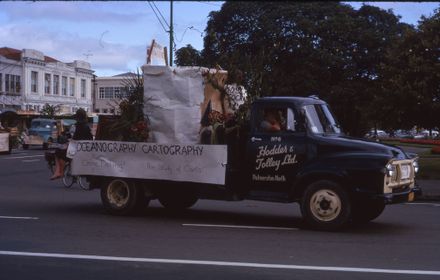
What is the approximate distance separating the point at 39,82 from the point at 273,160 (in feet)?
189

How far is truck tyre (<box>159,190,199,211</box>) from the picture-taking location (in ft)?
38.6

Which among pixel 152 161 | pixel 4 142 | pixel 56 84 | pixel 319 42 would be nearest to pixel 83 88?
pixel 56 84

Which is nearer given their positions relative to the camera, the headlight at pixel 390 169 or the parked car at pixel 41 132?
the headlight at pixel 390 169

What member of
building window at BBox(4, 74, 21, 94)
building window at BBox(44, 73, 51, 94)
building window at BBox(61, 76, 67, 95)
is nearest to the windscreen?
building window at BBox(4, 74, 21, 94)

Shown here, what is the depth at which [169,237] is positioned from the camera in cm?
902

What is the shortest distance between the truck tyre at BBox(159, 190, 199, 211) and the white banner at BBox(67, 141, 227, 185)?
3.27ft

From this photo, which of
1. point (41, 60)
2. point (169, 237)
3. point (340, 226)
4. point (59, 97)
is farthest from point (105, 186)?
point (59, 97)

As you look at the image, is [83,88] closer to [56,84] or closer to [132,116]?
[56,84]

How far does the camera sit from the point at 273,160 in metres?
10.1

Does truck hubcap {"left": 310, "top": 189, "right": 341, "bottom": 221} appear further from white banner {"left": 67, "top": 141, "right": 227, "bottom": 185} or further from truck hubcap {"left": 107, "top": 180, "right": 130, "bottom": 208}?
truck hubcap {"left": 107, "top": 180, "right": 130, "bottom": 208}

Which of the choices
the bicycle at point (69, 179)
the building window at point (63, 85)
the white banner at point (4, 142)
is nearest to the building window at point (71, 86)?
the building window at point (63, 85)

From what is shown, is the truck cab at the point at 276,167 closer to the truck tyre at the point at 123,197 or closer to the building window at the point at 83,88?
the truck tyre at the point at 123,197

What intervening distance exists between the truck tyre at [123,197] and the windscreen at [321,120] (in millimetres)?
3395

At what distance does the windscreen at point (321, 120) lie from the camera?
33.1 feet
